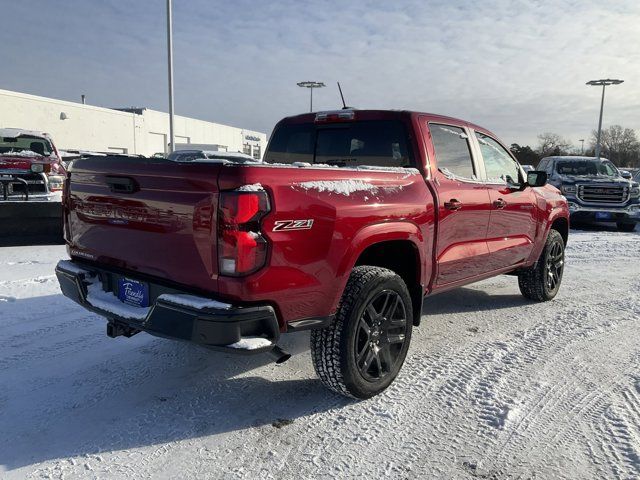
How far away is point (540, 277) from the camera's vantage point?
18.5 feet

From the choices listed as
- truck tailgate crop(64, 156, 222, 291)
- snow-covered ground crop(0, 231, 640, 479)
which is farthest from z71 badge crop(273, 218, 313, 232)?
snow-covered ground crop(0, 231, 640, 479)

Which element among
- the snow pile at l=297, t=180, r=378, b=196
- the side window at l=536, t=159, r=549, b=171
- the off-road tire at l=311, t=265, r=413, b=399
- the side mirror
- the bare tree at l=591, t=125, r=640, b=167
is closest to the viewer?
the snow pile at l=297, t=180, r=378, b=196

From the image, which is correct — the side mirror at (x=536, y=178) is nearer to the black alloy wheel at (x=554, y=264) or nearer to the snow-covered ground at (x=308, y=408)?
the black alloy wheel at (x=554, y=264)

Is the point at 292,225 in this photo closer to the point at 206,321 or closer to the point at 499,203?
the point at 206,321

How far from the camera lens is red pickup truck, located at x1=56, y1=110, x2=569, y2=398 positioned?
2.54 meters

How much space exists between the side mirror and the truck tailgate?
11.9ft

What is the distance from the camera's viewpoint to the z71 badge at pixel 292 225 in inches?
102

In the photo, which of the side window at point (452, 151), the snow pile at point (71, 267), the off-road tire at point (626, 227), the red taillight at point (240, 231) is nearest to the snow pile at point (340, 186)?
the red taillight at point (240, 231)

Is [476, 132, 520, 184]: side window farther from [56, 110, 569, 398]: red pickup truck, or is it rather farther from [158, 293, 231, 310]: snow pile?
[158, 293, 231, 310]: snow pile

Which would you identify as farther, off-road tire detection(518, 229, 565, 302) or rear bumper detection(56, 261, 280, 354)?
off-road tire detection(518, 229, 565, 302)

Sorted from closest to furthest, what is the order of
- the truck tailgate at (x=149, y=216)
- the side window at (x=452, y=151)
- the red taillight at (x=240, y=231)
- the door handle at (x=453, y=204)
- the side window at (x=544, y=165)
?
1. the red taillight at (x=240, y=231)
2. the truck tailgate at (x=149, y=216)
3. the door handle at (x=453, y=204)
4. the side window at (x=452, y=151)
5. the side window at (x=544, y=165)

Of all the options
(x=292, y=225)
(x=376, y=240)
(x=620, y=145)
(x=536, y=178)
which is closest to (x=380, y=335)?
(x=376, y=240)

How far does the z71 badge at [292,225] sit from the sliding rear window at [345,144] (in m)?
1.38

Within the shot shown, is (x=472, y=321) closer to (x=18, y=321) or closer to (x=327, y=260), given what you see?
(x=327, y=260)
